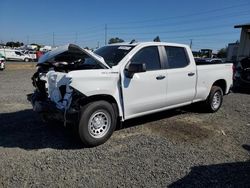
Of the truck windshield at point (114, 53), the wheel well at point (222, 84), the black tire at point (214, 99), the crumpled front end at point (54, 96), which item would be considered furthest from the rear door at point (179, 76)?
the crumpled front end at point (54, 96)

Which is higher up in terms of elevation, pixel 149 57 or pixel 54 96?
pixel 149 57

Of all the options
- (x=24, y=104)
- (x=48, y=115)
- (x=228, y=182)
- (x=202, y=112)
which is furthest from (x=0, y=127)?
(x=202, y=112)

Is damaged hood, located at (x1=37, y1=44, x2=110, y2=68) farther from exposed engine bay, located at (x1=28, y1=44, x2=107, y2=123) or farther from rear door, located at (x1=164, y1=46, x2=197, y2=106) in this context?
rear door, located at (x1=164, y1=46, x2=197, y2=106)

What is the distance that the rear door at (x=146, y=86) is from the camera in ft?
17.4

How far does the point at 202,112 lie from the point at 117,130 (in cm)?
301

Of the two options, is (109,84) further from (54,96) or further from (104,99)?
(54,96)

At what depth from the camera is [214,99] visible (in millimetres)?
7703

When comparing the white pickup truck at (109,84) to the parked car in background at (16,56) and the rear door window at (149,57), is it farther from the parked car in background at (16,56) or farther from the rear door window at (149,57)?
the parked car in background at (16,56)

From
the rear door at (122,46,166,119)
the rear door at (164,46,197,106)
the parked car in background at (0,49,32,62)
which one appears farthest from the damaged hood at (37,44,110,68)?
the parked car in background at (0,49,32,62)

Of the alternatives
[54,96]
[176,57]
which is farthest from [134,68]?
[176,57]

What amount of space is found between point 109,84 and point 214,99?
13.0 feet

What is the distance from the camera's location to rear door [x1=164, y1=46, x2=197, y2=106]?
20.2 ft

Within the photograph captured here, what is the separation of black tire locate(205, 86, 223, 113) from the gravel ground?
0.70m

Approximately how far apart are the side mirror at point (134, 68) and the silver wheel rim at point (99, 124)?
2.90ft
